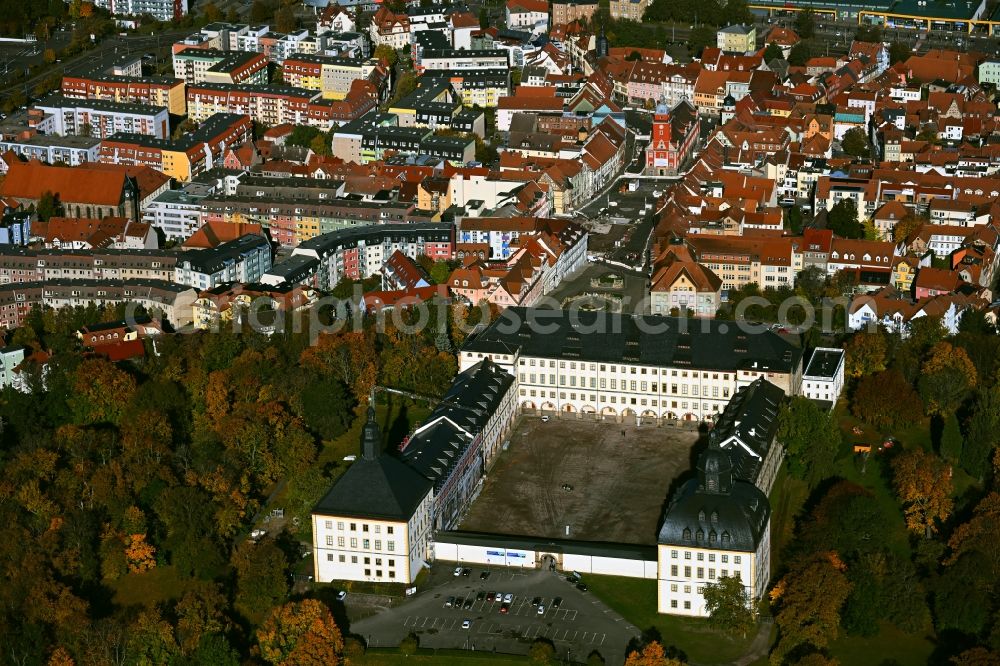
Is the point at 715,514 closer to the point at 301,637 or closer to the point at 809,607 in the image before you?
the point at 809,607

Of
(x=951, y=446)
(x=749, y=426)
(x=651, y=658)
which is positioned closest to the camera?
(x=651, y=658)

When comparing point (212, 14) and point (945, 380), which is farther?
point (212, 14)

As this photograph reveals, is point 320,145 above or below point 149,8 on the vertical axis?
below

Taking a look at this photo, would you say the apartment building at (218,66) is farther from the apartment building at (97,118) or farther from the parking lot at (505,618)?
the parking lot at (505,618)

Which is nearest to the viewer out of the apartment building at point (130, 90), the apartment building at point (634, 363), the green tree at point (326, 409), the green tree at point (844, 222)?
the green tree at point (326, 409)

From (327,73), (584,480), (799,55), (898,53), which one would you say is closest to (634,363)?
(584,480)

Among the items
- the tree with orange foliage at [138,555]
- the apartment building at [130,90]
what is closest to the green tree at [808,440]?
the tree with orange foliage at [138,555]
